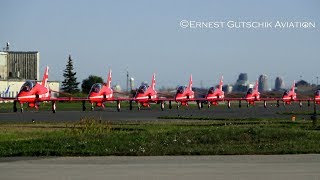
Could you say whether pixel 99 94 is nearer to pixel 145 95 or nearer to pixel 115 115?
pixel 145 95

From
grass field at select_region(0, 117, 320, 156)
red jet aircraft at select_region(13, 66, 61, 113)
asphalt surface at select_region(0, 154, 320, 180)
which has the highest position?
red jet aircraft at select_region(13, 66, 61, 113)

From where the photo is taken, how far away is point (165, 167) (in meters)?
16.4

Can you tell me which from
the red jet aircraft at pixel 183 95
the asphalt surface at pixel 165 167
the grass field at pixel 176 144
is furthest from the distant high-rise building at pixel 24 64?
the asphalt surface at pixel 165 167

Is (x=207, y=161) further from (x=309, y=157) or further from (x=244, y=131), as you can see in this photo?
(x=244, y=131)

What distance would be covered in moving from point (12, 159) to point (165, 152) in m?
4.43

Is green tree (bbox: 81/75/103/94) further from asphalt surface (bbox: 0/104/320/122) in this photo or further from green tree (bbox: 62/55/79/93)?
asphalt surface (bbox: 0/104/320/122)

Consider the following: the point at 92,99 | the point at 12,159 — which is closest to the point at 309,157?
the point at 12,159

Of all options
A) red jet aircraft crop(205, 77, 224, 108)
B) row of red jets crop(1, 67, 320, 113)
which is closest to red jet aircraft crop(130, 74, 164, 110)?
row of red jets crop(1, 67, 320, 113)

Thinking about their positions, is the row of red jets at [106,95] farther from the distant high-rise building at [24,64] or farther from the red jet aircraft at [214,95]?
Result: the distant high-rise building at [24,64]

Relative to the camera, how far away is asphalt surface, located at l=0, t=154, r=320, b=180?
1457 cm

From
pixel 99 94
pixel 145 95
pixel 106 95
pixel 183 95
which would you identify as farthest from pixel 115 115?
pixel 183 95

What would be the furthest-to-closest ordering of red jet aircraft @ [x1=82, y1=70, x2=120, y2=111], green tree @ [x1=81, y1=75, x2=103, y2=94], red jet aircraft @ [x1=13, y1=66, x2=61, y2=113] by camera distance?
green tree @ [x1=81, y1=75, x2=103, y2=94] < red jet aircraft @ [x1=82, y1=70, x2=120, y2=111] < red jet aircraft @ [x1=13, y1=66, x2=61, y2=113]

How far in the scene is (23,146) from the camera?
21672mm

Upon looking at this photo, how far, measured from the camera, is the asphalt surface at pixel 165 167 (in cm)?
1457
